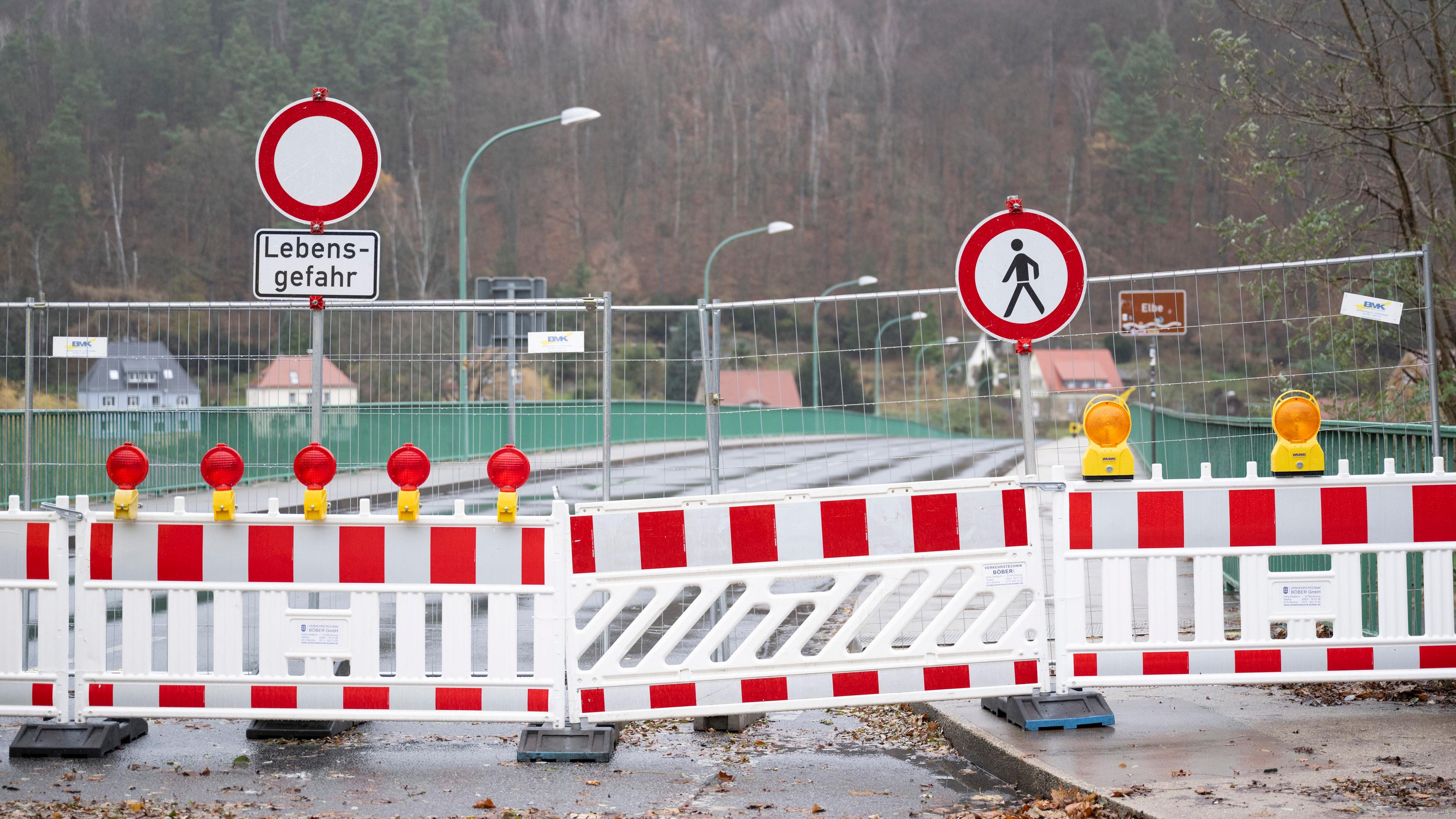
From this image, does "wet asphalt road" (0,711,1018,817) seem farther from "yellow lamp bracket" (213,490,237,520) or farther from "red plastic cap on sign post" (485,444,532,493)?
"red plastic cap on sign post" (485,444,532,493)

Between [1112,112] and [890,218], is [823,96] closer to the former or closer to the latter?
[890,218]

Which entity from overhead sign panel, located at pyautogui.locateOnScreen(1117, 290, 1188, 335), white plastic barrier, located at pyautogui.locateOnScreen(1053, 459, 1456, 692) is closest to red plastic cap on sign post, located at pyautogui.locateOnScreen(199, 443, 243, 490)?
white plastic barrier, located at pyautogui.locateOnScreen(1053, 459, 1456, 692)

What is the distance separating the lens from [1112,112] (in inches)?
5276

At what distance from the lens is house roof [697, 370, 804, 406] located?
8727mm

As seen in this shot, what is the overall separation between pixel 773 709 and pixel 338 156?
11.7 feet

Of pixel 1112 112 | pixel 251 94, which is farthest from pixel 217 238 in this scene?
pixel 1112 112

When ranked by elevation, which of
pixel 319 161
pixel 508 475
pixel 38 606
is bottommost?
pixel 38 606

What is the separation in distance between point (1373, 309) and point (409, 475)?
227 inches

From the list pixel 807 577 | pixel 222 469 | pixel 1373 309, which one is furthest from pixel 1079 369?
pixel 222 469

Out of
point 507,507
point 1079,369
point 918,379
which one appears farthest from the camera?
point 1079,369

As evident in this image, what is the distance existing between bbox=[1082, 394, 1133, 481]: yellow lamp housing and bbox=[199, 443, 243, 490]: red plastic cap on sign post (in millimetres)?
3878

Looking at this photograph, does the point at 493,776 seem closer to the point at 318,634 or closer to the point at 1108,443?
the point at 318,634

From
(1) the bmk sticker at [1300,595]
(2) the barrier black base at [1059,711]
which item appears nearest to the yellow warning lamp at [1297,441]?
(1) the bmk sticker at [1300,595]

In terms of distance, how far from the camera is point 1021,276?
6.36m
